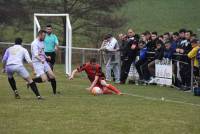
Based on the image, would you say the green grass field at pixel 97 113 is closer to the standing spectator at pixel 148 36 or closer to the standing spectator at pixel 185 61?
the standing spectator at pixel 185 61

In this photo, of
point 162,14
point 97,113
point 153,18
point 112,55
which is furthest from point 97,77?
point 162,14

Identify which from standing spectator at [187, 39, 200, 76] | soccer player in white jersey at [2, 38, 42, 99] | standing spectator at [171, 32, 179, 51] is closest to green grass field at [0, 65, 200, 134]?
soccer player in white jersey at [2, 38, 42, 99]

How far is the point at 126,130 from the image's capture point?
12383mm

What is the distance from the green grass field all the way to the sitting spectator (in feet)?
12.0

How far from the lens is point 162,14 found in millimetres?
67688

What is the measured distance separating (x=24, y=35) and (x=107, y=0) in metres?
8.78

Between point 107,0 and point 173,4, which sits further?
point 173,4

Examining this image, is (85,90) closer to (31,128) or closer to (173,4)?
(31,128)

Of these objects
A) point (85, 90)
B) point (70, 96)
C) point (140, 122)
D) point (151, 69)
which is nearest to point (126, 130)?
point (140, 122)

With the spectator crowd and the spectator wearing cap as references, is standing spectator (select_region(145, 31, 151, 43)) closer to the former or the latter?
the spectator crowd

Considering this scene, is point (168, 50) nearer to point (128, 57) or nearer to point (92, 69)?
point (128, 57)

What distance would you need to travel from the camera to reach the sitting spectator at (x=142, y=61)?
24250 mm

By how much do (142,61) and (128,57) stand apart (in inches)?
22.2

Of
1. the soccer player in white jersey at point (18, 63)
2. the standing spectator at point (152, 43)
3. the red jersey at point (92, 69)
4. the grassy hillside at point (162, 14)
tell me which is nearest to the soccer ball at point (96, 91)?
the red jersey at point (92, 69)
